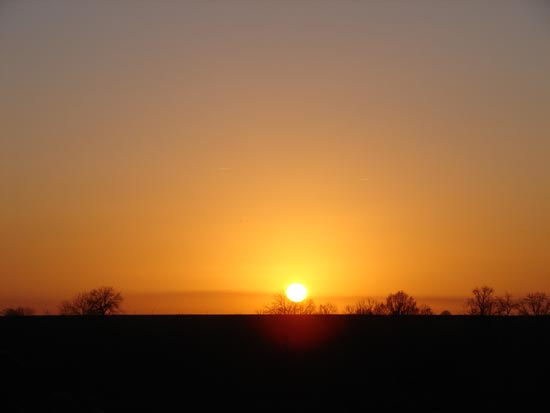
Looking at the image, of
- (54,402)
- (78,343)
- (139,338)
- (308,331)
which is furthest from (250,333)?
(54,402)

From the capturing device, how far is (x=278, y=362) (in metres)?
28.1

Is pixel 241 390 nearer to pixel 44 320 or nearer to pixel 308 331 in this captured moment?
pixel 308 331

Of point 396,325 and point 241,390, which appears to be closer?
point 241,390

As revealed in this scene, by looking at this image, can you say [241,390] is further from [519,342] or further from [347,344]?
[519,342]

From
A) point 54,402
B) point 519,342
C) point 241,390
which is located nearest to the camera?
point 54,402

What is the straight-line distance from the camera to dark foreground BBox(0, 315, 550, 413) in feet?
83.2

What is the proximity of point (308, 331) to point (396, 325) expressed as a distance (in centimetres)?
362

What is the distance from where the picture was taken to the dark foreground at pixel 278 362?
25359mm

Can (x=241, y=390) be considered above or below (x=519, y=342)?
below

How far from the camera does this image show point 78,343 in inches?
1138

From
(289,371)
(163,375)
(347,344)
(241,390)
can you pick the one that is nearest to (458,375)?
(347,344)

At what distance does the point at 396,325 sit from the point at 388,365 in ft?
9.39

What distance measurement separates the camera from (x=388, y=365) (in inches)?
1085

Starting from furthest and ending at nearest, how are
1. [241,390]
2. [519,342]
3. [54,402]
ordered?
1. [519,342]
2. [241,390]
3. [54,402]
